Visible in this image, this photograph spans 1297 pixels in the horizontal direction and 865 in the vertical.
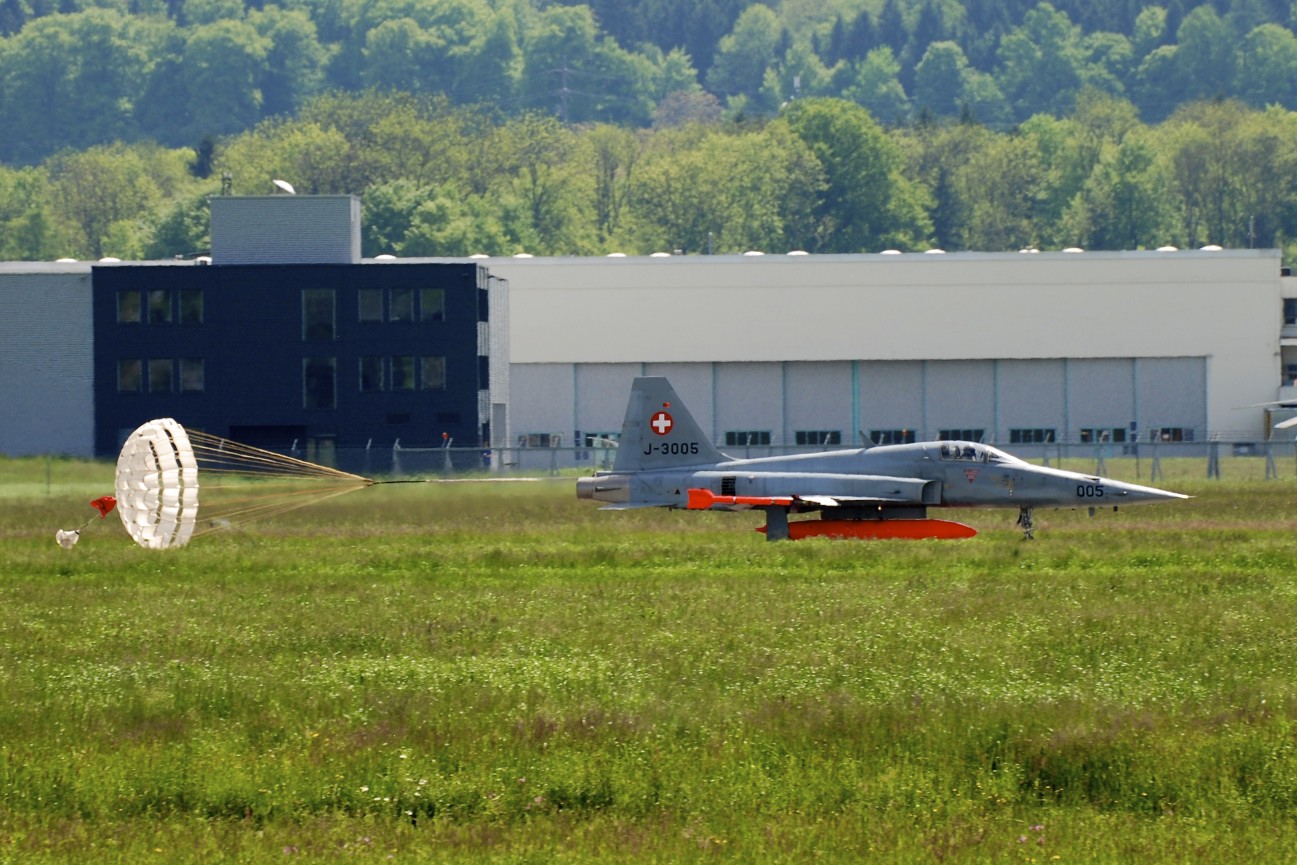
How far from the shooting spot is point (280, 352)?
7144cm

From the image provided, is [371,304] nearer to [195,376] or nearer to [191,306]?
[191,306]

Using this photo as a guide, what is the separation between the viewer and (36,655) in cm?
2241

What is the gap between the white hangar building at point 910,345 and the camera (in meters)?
85.8

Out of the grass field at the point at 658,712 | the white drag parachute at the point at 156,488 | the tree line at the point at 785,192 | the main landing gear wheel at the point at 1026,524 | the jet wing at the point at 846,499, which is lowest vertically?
the grass field at the point at 658,712

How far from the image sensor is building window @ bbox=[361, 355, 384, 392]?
236ft

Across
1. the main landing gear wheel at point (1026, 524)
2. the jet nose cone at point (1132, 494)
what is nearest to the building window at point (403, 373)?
the main landing gear wheel at point (1026, 524)

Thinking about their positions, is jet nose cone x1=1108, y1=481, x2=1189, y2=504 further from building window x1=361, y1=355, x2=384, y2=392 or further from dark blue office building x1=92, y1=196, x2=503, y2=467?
building window x1=361, y1=355, x2=384, y2=392

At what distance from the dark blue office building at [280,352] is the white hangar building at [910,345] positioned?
1411cm

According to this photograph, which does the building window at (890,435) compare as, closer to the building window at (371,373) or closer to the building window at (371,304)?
the building window at (371,373)

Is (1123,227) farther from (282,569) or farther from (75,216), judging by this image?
(282,569)

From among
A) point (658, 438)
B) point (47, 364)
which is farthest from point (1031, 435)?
point (658, 438)

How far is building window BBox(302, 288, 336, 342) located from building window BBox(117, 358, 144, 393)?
20.1 feet

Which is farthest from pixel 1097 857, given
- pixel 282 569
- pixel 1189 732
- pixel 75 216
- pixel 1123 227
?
pixel 75 216

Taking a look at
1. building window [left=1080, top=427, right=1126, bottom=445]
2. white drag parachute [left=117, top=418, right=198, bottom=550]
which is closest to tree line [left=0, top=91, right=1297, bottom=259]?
building window [left=1080, top=427, right=1126, bottom=445]
